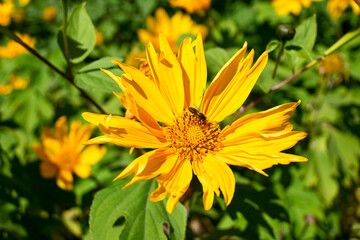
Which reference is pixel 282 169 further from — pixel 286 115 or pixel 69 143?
pixel 69 143

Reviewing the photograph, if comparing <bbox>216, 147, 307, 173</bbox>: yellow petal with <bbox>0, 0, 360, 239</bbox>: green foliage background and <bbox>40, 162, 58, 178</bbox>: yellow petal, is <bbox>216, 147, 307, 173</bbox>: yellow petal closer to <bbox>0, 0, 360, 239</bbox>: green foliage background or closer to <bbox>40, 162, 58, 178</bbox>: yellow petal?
<bbox>0, 0, 360, 239</bbox>: green foliage background

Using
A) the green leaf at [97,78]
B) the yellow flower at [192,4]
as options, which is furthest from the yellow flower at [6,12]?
the green leaf at [97,78]

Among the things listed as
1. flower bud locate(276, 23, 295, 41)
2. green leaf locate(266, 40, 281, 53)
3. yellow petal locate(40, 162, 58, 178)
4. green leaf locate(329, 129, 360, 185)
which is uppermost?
flower bud locate(276, 23, 295, 41)

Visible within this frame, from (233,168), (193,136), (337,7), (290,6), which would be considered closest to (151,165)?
(193,136)

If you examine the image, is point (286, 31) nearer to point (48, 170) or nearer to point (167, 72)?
point (167, 72)

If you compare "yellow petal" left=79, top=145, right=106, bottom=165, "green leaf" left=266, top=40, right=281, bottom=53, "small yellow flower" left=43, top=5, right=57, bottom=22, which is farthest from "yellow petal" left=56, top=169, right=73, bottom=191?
"small yellow flower" left=43, top=5, right=57, bottom=22

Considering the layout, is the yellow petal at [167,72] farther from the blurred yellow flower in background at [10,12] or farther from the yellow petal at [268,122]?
the blurred yellow flower in background at [10,12]
